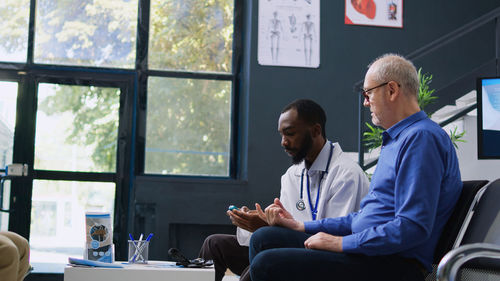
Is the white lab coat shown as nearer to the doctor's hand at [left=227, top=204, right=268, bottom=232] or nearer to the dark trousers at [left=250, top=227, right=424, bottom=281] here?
the doctor's hand at [left=227, top=204, right=268, bottom=232]

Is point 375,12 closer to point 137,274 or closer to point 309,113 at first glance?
point 309,113

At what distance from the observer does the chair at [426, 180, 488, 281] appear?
1.64 meters

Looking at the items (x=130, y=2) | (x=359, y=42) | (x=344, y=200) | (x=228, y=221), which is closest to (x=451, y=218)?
(x=344, y=200)

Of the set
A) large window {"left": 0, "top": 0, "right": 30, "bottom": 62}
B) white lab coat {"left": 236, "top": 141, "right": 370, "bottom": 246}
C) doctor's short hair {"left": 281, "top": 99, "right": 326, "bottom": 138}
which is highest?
large window {"left": 0, "top": 0, "right": 30, "bottom": 62}

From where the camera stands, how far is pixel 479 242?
159cm

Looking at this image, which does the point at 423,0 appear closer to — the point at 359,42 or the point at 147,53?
the point at 359,42

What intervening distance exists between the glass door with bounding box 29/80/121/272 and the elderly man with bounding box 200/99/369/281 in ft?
7.93

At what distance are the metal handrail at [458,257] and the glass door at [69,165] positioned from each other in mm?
3791

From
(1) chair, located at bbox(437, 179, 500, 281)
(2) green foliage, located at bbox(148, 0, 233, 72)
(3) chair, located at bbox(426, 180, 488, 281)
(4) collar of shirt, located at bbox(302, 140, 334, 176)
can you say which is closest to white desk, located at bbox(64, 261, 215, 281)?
(4) collar of shirt, located at bbox(302, 140, 334, 176)

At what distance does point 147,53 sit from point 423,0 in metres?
2.53

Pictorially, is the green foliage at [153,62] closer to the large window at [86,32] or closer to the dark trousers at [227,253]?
the large window at [86,32]

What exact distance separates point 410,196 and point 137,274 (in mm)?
1153

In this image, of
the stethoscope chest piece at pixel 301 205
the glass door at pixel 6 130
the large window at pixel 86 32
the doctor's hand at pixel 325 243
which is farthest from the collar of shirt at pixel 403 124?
the glass door at pixel 6 130

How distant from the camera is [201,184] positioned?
4.80m
